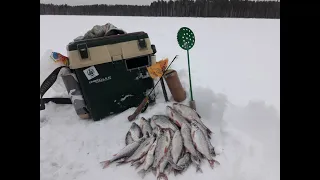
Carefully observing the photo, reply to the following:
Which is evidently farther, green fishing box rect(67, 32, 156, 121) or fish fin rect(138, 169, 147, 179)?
green fishing box rect(67, 32, 156, 121)

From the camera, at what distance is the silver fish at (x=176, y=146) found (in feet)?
6.27

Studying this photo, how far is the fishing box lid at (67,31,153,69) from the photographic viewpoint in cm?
226

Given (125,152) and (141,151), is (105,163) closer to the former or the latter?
(125,152)

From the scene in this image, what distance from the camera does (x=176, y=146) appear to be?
1.96 meters

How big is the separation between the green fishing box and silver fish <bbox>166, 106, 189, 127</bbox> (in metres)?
0.37

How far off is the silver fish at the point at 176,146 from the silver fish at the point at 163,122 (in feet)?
0.38

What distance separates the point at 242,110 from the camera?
2.48m

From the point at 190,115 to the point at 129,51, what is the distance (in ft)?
2.57

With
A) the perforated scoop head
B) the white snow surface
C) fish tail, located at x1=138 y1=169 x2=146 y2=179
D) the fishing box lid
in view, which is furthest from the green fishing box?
fish tail, located at x1=138 y1=169 x2=146 y2=179

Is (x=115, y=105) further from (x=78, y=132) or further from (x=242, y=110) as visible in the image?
(x=242, y=110)

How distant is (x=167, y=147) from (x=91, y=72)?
0.94 metres

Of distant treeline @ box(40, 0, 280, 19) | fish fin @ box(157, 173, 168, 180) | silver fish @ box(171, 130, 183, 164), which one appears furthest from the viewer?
distant treeline @ box(40, 0, 280, 19)

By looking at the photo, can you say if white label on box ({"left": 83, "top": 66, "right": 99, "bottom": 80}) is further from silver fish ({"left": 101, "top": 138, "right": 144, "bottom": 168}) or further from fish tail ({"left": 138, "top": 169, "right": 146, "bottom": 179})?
fish tail ({"left": 138, "top": 169, "right": 146, "bottom": 179})
